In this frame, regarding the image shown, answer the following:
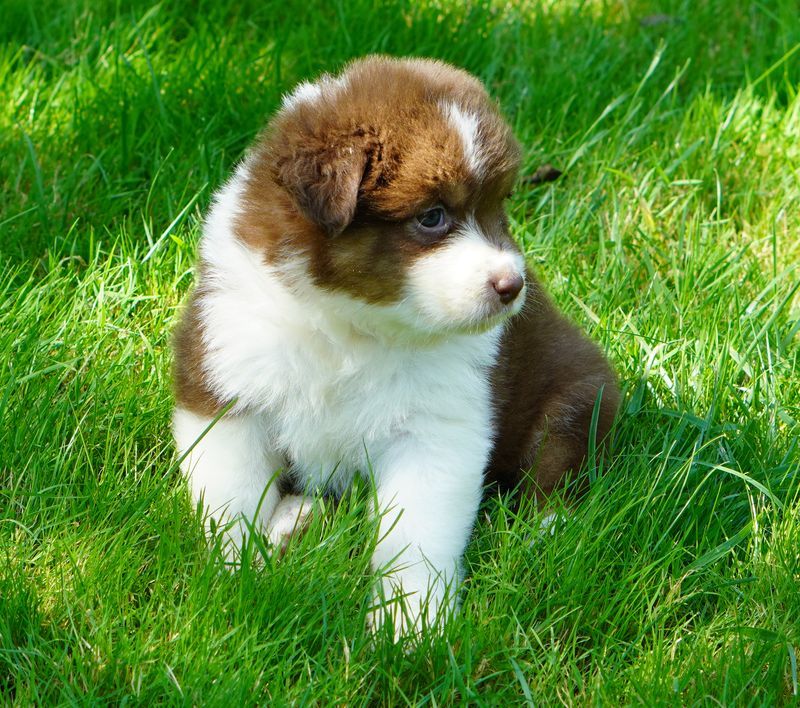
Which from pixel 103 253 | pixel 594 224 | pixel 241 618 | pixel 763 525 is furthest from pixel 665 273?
pixel 241 618

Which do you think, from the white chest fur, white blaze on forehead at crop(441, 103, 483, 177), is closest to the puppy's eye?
white blaze on forehead at crop(441, 103, 483, 177)

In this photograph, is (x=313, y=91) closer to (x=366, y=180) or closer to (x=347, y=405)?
(x=366, y=180)

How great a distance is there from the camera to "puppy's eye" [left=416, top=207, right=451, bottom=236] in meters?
3.16

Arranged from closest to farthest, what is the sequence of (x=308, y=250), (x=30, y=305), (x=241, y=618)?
1. (x=241, y=618)
2. (x=308, y=250)
3. (x=30, y=305)

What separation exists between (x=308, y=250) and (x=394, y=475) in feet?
2.37

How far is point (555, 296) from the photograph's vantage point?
459cm

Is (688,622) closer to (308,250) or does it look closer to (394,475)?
(394,475)

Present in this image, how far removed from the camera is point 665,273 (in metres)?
4.90

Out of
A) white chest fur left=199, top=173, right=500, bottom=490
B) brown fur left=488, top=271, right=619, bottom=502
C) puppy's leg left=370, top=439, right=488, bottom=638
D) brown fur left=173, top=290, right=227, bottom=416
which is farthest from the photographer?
brown fur left=488, top=271, right=619, bottom=502

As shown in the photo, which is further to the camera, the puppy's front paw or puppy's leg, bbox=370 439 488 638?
the puppy's front paw

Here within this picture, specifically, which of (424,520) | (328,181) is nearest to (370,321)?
(328,181)

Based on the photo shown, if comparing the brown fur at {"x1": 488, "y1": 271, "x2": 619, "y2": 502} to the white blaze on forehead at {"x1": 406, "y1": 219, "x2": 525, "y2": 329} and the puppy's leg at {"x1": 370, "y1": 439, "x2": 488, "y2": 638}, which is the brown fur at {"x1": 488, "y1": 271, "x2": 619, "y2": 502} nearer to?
the puppy's leg at {"x1": 370, "y1": 439, "x2": 488, "y2": 638}

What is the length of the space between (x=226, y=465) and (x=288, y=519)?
300 mm

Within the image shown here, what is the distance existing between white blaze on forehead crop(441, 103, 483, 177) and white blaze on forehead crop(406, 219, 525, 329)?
19 cm
